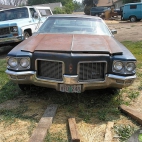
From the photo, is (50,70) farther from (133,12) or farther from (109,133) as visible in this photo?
(133,12)

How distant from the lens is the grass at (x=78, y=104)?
3.19 meters

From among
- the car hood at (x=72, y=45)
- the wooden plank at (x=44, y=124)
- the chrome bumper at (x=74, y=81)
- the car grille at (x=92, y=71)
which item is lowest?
the wooden plank at (x=44, y=124)

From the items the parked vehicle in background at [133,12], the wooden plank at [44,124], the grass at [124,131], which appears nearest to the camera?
the wooden plank at [44,124]

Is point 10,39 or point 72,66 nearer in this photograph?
point 72,66

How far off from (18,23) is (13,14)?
3.85ft

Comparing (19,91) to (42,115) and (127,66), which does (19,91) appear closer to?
(42,115)

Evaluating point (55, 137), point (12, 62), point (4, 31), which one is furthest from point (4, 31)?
point (55, 137)

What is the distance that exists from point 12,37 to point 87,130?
5.80 metres

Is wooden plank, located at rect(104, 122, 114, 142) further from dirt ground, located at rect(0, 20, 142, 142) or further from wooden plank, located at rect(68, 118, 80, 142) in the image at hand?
wooden plank, located at rect(68, 118, 80, 142)

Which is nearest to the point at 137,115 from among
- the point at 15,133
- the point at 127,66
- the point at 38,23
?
the point at 127,66

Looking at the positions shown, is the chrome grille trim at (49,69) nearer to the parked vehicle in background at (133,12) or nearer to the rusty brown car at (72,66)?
the rusty brown car at (72,66)

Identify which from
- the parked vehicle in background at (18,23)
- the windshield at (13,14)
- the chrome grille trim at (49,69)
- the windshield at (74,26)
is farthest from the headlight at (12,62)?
the windshield at (13,14)

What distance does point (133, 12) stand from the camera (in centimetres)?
2459

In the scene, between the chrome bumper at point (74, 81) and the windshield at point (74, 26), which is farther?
the windshield at point (74, 26)
